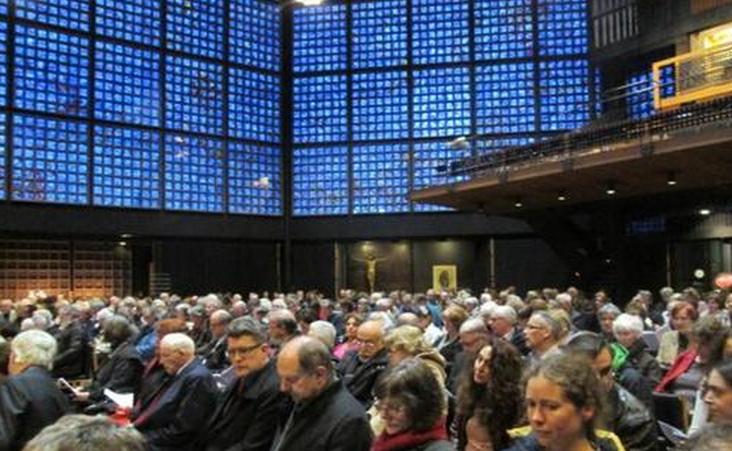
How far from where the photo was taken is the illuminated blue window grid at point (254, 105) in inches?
960

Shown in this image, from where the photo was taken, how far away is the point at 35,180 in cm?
2019

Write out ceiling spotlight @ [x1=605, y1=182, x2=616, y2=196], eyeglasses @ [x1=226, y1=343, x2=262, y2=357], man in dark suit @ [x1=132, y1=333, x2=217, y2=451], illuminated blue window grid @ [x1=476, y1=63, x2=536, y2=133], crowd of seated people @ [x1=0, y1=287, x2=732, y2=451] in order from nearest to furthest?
crowd of seated people @ [x1=0, y1=287, x2=732, y2=451] → eyeglasses @ [x1=226, y1=343, x2=262, y2=357] → man in dark suit @ [x1=132, y1=333, x2=217, y2=451] → ceiling spotlight @ [x1=605, y1=182, x2=616, y2=196] → illuminated blue window grid @ [x1=476, y1=63, x2=536, y2=133]

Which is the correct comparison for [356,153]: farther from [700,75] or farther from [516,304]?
[516,304]

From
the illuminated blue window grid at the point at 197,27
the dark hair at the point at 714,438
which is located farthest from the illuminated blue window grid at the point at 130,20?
the dark hair at the point at 714,438

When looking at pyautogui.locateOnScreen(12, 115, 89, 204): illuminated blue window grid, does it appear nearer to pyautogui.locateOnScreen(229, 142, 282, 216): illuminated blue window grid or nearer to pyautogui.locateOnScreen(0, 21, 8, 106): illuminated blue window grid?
pyautogui.locateOnScreen(0, 21, 8, 106): illuminated blue window grid

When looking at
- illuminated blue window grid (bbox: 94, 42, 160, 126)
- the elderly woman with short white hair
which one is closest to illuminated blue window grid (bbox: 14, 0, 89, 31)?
illuminated blue window grid (bbox: 94, 42, 160, 126)

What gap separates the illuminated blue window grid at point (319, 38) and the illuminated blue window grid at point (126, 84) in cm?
510

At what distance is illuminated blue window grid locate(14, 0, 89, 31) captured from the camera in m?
20.1

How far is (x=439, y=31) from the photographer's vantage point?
83.3ft

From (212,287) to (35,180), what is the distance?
5939 millimetres

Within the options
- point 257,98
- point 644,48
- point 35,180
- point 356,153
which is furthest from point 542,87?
point 35,180

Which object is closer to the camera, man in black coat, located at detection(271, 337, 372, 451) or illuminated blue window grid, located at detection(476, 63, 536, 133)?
man in black coat, located at detection(271, 337, 372, 451)

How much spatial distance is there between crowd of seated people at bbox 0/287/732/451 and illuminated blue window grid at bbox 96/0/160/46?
14.8m

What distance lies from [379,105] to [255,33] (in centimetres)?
437
